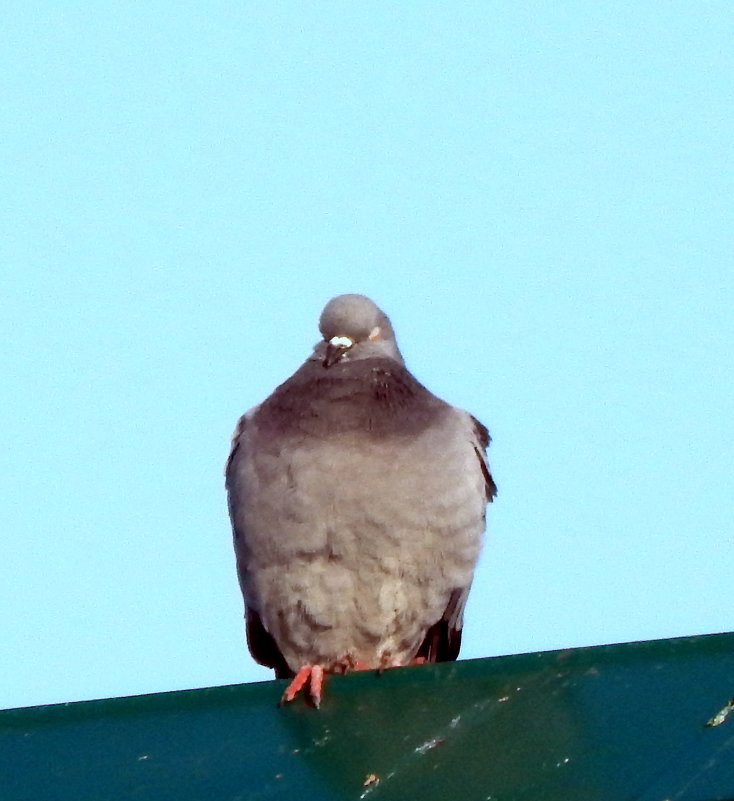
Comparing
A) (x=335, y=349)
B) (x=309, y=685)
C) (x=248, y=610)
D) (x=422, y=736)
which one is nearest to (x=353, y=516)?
(x=248, y=610)

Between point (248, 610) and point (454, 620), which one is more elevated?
point (248, 610)

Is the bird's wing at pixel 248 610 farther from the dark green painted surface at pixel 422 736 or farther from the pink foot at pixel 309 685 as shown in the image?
the dark green painted surface at pixel 422 736

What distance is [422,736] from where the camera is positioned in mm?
5582

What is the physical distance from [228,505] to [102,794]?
274 centimetres

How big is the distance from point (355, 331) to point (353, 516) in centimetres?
137

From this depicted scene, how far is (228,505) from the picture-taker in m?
8.12

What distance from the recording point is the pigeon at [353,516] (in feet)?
25.0

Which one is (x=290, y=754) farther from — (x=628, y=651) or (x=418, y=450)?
(x=418, y=450)

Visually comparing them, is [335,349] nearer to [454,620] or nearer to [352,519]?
[352,519]

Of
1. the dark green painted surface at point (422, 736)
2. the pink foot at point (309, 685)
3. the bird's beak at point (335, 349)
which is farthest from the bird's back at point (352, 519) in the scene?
the dark green painted surface at point (422, 736)

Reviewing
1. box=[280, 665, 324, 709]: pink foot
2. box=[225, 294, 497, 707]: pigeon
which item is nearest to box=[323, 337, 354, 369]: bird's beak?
box=[225, 294, 497, 707]: pigeon

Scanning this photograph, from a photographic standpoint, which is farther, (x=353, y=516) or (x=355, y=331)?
(x=355, y=331)

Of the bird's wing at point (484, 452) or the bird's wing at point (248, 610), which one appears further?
the bird's wing at point (484, 452)

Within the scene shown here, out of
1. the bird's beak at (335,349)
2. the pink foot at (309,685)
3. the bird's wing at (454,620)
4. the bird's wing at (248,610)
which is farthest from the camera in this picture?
the bird's beak at (335,349)
